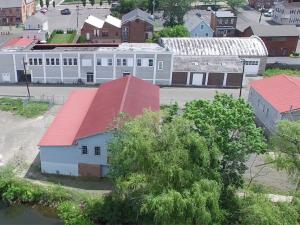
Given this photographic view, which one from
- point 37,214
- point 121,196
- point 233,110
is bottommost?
point 37,214

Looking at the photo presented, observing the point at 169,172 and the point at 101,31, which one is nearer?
the point at 169,172

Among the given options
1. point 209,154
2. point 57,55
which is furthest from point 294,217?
point 57,55

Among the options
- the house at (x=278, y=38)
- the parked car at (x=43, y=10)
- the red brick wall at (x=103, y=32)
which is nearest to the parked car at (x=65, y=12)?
the parked car at (x=43, y=10)

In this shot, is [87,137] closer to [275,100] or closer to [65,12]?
[275,100]

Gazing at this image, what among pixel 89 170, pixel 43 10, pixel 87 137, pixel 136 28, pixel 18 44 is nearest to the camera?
pixel 87 137

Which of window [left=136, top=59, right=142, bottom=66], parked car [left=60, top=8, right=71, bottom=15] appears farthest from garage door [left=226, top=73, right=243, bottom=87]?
parked car [left=60, top=8, right=71, bottom=15]

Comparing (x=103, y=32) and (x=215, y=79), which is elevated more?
(x=103, y=32)

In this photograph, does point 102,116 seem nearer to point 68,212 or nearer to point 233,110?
point 68,212

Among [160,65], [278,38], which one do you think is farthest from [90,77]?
[278,38]
